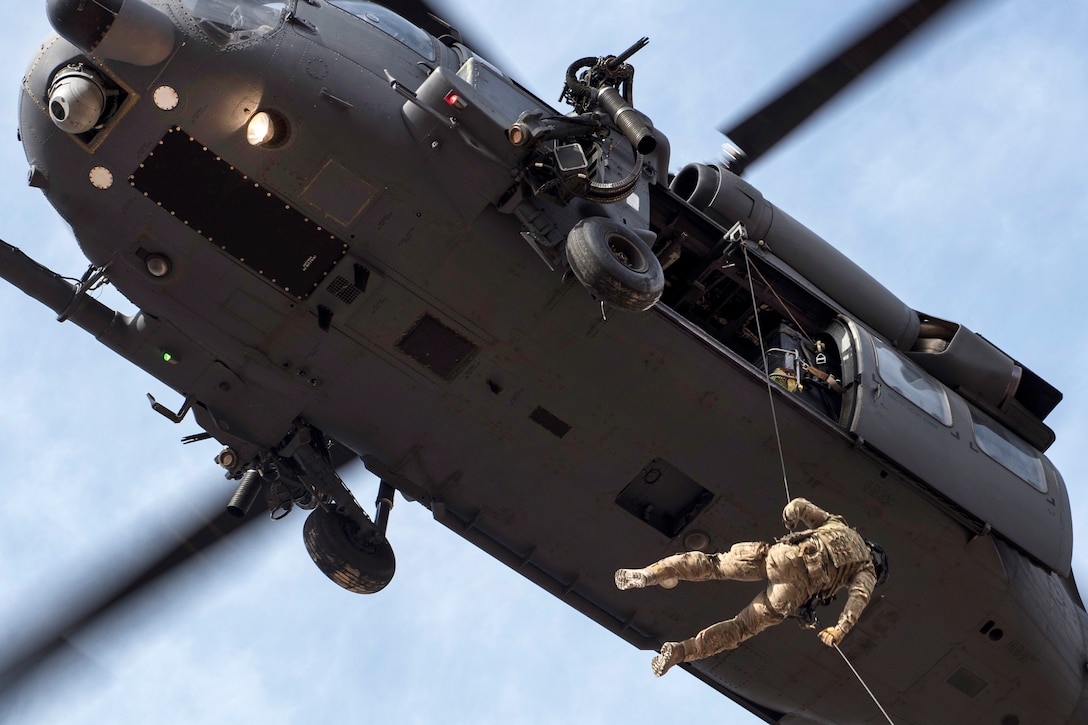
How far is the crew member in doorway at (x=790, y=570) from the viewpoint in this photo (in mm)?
12352

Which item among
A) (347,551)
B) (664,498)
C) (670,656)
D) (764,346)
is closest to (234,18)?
(347,551)

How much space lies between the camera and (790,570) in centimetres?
1238

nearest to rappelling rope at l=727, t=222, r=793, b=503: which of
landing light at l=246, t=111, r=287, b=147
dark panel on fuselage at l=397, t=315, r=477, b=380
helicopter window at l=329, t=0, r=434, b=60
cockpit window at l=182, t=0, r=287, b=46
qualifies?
dark panel on fuselage at l=397, t=315, r=477, b=380

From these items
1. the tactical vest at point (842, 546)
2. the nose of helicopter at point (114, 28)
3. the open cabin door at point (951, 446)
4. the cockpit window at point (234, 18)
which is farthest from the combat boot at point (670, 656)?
the nose of helicopter at point (114, 28)

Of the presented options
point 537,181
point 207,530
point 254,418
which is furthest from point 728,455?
point 207,530

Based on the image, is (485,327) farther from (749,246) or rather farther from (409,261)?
(749,246)

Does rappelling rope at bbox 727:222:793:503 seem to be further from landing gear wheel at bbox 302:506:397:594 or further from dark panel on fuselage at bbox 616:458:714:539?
landing gear wheel at bbox 302:506:397:594

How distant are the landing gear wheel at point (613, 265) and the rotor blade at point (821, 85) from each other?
3663 millimetres

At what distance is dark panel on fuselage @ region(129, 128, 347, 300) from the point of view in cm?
1372

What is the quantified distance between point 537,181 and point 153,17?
12.7 feet

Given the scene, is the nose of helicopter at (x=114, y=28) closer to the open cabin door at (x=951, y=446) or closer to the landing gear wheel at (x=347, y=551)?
the landing gear wheel at (x=347, y=551)

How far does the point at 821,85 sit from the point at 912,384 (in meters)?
3.54

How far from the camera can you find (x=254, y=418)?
1525cm

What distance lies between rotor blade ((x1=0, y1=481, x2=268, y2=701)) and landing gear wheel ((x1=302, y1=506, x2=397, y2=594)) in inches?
31.7
